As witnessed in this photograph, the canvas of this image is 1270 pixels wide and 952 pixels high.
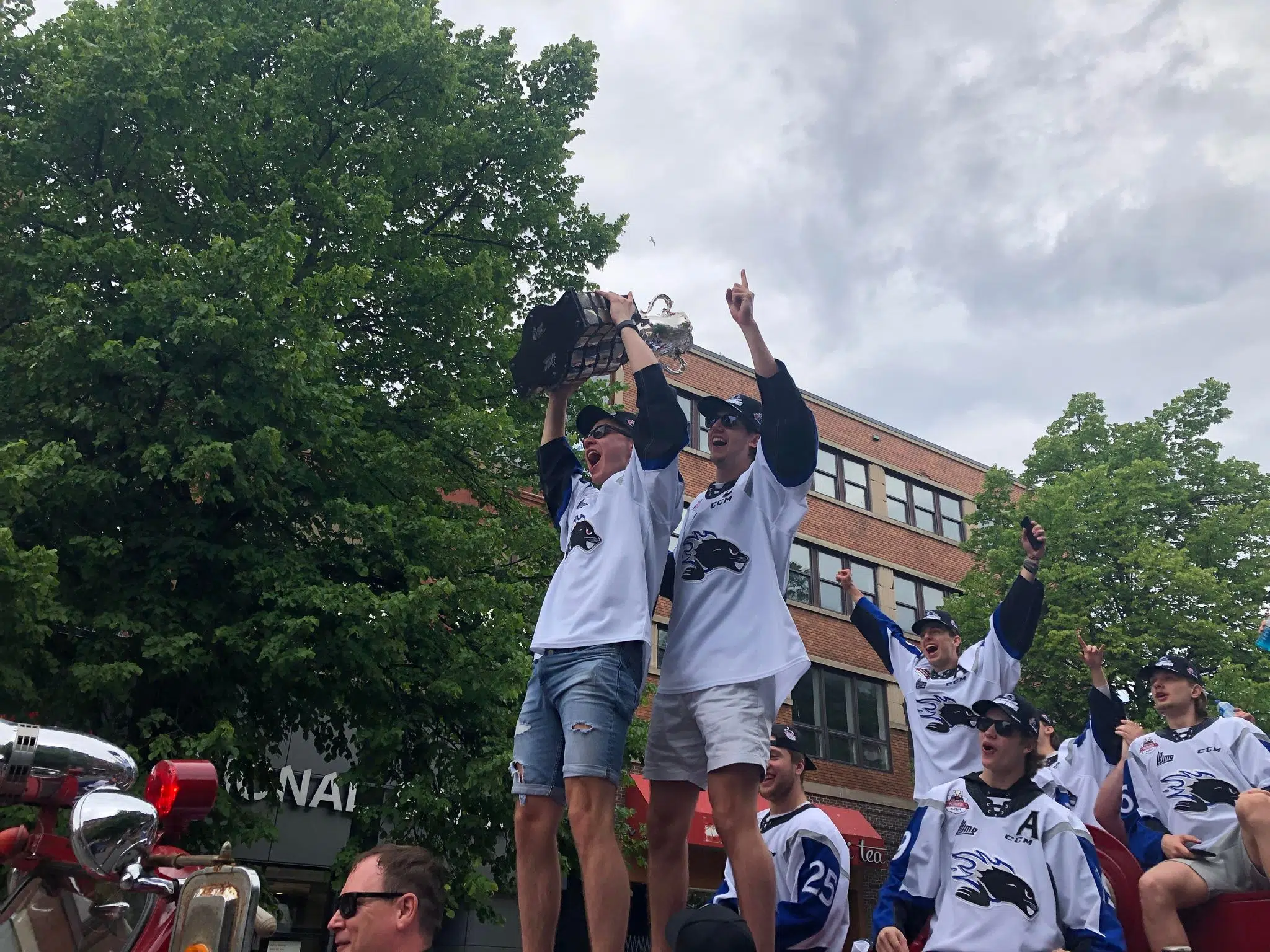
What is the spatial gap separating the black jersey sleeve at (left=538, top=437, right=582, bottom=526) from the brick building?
1562 cm

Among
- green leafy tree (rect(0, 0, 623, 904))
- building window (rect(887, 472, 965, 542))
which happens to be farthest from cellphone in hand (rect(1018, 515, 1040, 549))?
building window (rect(887, 472, 965, 542))

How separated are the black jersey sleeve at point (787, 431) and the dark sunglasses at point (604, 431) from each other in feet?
1.96

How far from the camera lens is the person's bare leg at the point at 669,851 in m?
3.74

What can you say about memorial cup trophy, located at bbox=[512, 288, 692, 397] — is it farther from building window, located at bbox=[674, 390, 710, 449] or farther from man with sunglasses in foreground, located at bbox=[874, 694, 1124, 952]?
building window, located at bbox=[674, 390, 710, 449]

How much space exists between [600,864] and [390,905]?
68 cm

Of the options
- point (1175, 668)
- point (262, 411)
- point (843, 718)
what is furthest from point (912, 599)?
point (1175, 668)

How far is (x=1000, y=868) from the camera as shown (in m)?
3.76

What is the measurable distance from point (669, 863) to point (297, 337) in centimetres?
707

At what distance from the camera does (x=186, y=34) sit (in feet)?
36.8

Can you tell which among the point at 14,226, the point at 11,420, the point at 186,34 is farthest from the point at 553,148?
the point at 11,420

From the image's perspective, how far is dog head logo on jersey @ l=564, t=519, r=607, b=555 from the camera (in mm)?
3904

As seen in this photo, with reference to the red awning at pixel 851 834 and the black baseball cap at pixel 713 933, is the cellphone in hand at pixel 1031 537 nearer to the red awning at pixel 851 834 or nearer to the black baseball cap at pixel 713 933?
the black baseball cap at pixel 713 933

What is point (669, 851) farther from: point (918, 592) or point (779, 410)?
point (918, 592)

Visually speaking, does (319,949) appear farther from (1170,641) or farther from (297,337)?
(1170,641)
